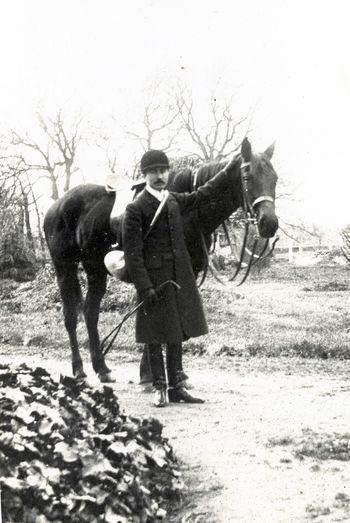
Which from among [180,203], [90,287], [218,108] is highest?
[218,108]

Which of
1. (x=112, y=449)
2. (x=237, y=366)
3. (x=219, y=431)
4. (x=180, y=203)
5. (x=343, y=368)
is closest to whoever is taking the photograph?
(x=112, y=449)

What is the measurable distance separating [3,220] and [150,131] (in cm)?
520

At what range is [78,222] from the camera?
763cm

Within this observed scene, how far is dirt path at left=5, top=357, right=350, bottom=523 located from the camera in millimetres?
3553

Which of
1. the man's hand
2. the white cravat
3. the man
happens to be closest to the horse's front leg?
the man

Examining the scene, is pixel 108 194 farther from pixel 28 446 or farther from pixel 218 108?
pixel 218 108

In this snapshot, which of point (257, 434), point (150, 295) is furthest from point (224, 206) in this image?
point (257, 434)

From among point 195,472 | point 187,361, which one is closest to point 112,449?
point 195,472

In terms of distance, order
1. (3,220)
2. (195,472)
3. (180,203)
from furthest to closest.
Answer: (3,220) < (180,203) < (195,472)

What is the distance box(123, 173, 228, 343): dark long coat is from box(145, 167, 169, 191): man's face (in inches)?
3.9

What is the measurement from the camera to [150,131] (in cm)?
1611

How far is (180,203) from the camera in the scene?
19.9 ft

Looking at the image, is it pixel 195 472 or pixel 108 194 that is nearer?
pixel 195 472

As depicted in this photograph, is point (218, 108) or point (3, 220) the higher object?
point (218, 108)
